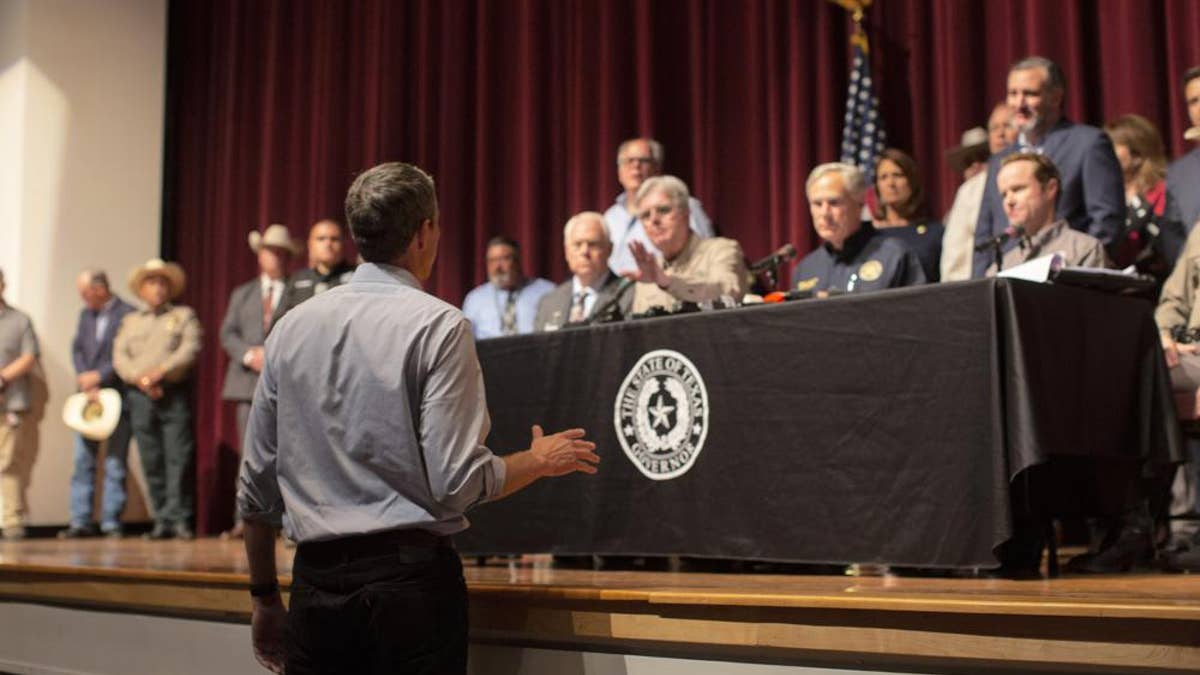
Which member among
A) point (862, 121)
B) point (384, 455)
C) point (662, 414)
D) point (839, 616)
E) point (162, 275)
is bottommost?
point (839, 616)

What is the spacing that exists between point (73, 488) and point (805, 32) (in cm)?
455

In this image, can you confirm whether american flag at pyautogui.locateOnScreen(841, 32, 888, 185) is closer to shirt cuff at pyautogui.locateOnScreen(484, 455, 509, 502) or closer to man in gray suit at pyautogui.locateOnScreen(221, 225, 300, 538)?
man in gray suit at pyautogui.locateOnScreen(221, 225, 300, 538)

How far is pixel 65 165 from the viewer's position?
8.07m

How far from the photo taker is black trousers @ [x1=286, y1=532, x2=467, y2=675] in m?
2.01

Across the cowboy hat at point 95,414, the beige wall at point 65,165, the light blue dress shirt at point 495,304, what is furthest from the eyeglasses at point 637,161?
the beige wall at point 65,165

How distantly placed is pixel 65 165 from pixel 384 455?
22.3 ft

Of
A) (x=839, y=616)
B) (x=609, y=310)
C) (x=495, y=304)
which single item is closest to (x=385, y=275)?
(x=839, y=616)

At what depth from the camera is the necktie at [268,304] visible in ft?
22.0

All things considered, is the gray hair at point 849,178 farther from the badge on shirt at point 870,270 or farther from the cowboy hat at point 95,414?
the cowboy hat at point 95,414

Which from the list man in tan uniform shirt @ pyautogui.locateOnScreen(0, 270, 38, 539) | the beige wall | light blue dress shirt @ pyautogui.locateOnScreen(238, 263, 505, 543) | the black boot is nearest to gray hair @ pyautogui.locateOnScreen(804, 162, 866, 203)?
the black boot

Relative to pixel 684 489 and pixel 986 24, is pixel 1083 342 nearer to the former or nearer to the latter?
pixel 684 489

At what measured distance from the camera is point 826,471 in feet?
9.81

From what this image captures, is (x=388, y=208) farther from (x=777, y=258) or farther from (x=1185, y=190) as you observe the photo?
(x=1185, y=190)

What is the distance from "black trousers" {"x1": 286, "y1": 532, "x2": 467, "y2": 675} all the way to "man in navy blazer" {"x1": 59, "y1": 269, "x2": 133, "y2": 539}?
17.8 ft
